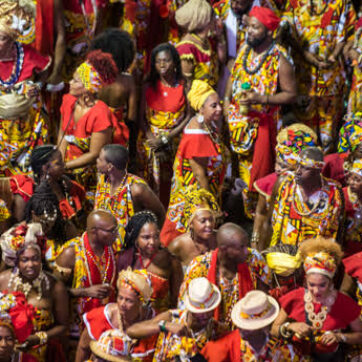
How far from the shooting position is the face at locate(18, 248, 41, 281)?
25.9 ft

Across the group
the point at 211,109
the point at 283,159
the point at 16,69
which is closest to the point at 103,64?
the point at 16,69

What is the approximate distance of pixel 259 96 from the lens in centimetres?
1041

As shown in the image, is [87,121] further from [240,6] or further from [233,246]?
[233,246]

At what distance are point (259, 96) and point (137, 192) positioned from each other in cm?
175

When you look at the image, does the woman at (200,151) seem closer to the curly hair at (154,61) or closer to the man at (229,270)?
the curly hair at (154,61)

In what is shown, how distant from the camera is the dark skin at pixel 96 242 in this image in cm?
832

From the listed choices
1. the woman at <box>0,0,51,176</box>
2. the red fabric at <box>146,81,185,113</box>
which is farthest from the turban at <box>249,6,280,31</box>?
the woman at <box>0,0,51,176</box>

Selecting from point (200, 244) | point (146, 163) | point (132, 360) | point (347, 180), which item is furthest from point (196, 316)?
point (146, 163)

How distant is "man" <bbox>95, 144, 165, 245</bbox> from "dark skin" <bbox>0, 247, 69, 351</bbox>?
4.38ft

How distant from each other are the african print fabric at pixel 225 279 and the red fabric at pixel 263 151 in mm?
2283

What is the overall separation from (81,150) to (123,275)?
255 centimetres

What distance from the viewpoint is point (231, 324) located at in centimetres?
798

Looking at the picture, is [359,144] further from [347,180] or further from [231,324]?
[231,324]

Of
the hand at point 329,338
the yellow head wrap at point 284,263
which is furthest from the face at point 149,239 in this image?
the hand at point 329,338
